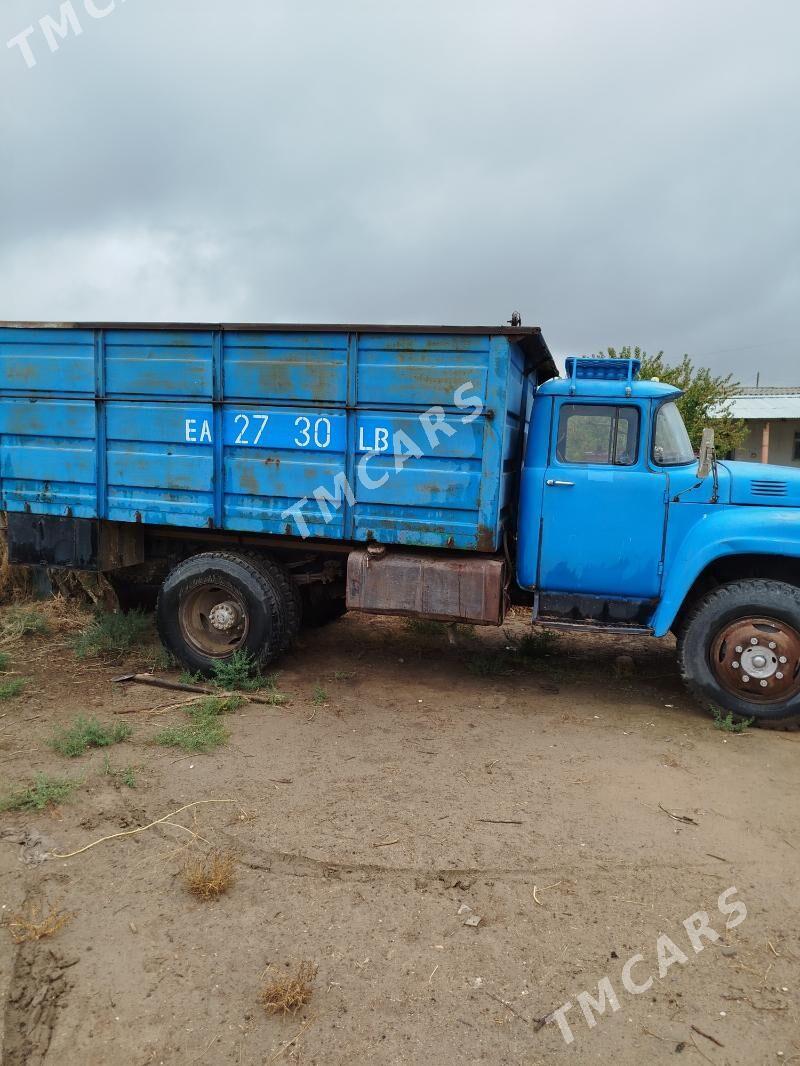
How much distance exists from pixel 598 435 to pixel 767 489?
1.20m

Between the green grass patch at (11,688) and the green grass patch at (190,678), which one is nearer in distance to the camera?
the green grass patch at (11,688)

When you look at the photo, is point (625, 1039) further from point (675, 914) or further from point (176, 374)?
point (176, 374)

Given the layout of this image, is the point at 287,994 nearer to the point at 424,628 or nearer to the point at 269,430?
the point at 269,430

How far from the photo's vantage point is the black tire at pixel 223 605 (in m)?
5.73

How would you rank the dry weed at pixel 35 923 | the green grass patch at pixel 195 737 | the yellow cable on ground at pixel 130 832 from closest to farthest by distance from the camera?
the dry weed at pixel 35 923 < the yellow cable on ground at pixel 130 832 < the green grass patch at pixel 195 737

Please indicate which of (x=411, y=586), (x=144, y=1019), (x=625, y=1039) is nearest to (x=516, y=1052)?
(x=625, y=1039)

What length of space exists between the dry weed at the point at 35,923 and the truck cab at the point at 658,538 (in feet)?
11.9

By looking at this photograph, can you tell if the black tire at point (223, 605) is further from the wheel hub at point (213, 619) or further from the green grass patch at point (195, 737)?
the green grass patch at point (195, 737)

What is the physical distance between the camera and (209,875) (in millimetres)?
3146

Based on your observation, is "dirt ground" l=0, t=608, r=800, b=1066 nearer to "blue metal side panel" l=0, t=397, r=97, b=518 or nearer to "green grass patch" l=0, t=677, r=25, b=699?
"green grass patch" l=0, t=677, r=25, b=699

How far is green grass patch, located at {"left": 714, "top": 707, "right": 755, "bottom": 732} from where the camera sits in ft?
16.3

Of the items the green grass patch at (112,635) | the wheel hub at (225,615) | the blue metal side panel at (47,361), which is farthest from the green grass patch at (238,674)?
the blue metal side panel at (47,361)

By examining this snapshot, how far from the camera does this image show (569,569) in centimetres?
542

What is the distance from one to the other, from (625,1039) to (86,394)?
5519mm
